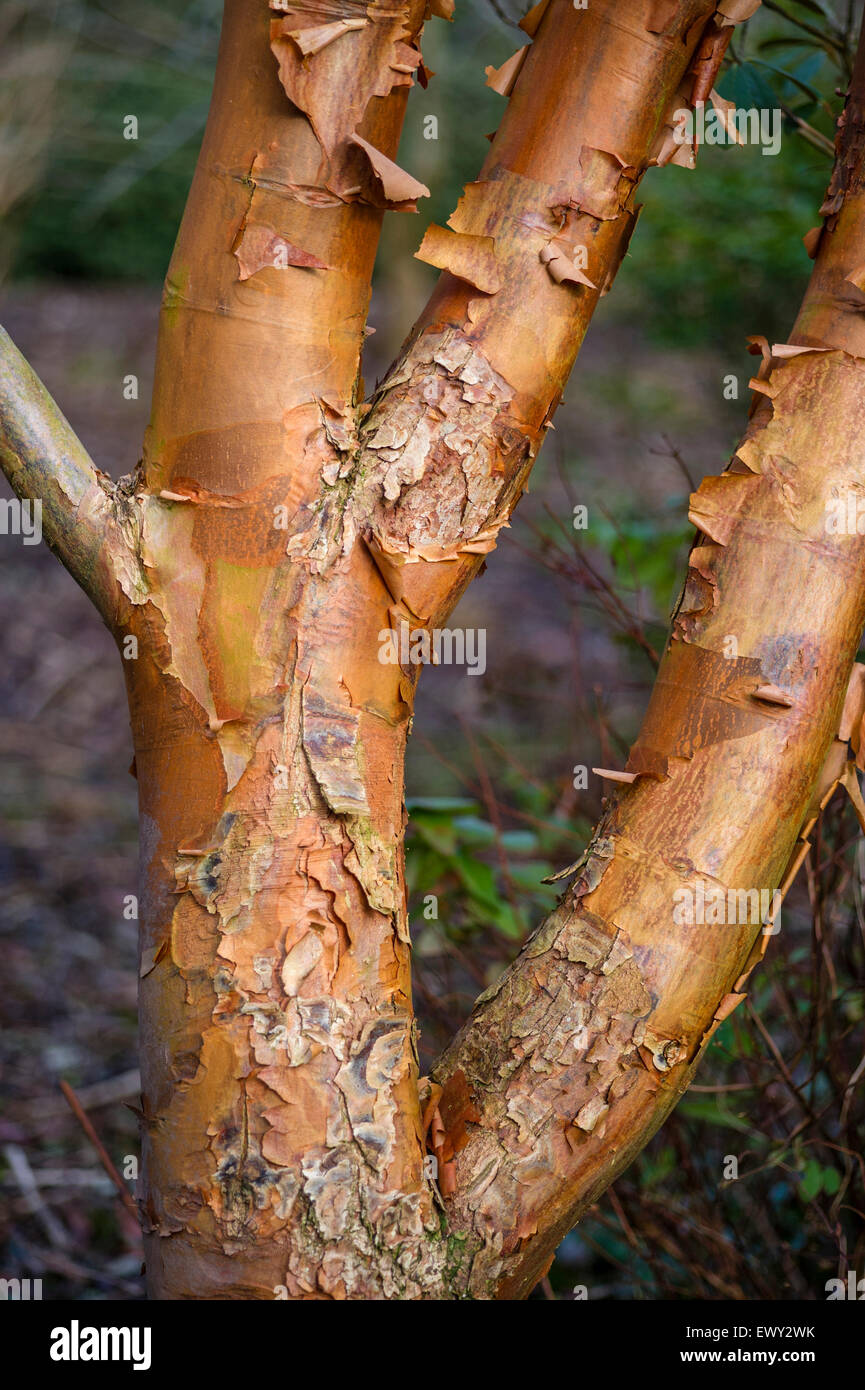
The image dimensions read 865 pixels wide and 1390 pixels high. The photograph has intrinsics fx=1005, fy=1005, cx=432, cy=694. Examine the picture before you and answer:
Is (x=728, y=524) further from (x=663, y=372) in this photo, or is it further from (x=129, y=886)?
(x=663, y=372)

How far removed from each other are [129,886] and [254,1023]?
2.60m

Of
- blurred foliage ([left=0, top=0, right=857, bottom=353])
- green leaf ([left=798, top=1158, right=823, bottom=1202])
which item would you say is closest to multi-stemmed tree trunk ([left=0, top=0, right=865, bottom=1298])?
green leaf ([left=798, top=1158, right=823, bottom=1202])

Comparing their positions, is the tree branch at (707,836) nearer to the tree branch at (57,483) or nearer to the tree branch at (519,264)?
the tree branch at (519,264)

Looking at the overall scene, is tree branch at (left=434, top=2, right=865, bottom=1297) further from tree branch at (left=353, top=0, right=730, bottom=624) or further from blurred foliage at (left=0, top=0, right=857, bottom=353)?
blurred foliage at (left=0, top=0, right=857, bottom=353)

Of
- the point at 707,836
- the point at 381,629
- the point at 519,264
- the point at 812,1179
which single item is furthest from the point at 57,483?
the point at 812,1179

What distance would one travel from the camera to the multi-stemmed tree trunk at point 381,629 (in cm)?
77

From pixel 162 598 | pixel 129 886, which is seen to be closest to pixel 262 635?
pixel 162 598

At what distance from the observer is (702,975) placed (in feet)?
2.62

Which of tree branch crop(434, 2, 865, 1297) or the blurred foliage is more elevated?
the blurred foliage

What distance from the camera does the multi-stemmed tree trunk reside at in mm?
773

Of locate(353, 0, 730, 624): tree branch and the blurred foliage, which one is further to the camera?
the blurred foliage

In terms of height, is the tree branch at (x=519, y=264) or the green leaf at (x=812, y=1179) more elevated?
the tree branch at (x=519, y=264)

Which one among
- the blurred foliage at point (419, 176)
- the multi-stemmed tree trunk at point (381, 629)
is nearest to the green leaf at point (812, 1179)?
the multi-stemmed tree trunk at point (381, 629)
